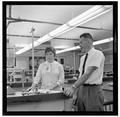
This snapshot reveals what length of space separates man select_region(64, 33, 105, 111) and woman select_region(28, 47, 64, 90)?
462mm

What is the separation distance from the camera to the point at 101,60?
1.39 meters

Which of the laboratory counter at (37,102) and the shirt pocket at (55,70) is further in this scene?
the shirt pocket at (55,70)

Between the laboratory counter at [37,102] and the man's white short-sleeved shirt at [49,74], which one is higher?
the man's white short-sleeved shirt at [49,74]

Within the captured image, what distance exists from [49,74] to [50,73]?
17 millimetres

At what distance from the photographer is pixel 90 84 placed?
4.52ft

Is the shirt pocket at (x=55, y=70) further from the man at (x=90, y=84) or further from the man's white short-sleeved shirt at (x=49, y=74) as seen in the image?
the man at (x=90, y=84)

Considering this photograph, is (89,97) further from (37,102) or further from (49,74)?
(49,74)

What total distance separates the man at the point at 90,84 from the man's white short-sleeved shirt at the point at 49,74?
473 millimetres

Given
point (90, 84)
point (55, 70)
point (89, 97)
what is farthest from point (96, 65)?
point (55, 70)

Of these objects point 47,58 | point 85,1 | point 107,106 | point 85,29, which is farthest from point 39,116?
point 85,29

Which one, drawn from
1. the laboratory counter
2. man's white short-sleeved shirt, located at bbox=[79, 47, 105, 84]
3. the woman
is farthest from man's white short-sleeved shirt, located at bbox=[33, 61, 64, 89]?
man's white short-sleeved shirt, located at bbox=[79, 47, 105, 84]

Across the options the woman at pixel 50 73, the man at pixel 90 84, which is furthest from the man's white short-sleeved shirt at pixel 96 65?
the woman at pixel 50 73

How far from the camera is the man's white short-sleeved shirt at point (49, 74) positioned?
6.09 ft

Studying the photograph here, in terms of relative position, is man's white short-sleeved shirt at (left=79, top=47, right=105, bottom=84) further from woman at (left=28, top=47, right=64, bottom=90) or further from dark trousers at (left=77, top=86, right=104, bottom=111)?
woman at (left=28, top=47, right=64, bottom=90)
